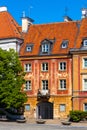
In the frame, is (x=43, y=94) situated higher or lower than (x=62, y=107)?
higher

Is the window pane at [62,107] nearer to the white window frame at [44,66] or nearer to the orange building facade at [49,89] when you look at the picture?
the orange building facade at [49,89]

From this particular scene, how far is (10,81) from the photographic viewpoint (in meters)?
58.8

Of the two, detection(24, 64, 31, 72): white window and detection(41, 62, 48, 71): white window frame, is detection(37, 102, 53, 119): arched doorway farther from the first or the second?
detection(24, 64, 31, 72): white window

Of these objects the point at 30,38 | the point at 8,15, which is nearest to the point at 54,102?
the point at 30,38

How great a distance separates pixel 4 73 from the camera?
2327 inches

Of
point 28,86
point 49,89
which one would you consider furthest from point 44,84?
point 28,86

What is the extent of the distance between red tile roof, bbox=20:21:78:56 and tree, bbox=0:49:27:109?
25.6ft

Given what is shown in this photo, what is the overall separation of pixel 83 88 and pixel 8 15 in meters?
20.5

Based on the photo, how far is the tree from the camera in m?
58.3

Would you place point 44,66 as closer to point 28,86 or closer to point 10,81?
point 28,86

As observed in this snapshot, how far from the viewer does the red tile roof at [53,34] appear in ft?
220

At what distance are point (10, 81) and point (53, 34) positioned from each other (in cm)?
1481

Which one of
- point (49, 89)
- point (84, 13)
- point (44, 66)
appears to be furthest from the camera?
point (84, 13)

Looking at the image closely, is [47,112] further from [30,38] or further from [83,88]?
[30,38]
